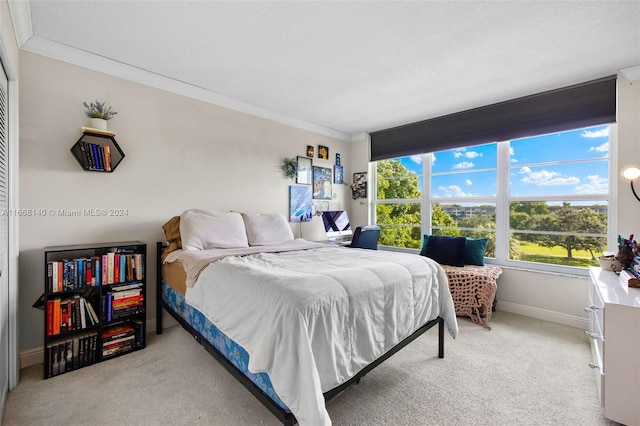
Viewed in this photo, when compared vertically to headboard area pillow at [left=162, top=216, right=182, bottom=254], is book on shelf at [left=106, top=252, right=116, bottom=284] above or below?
below

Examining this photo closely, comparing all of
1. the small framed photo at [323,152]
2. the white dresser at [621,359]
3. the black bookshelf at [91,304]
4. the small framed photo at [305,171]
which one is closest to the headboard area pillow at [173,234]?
the black bookshelf at [91,304]

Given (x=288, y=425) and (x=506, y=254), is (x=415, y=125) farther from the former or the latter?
(x=288, y=425)

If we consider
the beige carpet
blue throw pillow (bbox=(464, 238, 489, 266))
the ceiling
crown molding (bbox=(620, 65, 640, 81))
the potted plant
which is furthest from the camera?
blue throw pillow (bbox=(464, 238, 489, 266))

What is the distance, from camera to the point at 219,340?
1674 millimetres

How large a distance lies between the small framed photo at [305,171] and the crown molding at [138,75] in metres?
0.52

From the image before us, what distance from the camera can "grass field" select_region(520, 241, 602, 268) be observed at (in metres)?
2.92

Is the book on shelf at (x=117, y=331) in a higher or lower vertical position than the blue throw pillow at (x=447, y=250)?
lower

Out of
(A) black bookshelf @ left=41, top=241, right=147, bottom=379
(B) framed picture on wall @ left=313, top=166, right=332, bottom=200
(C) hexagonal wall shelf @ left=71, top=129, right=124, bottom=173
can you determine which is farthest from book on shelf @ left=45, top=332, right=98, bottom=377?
(B) framed picture on wall @ left=313, top=166, right=332, bottom=200

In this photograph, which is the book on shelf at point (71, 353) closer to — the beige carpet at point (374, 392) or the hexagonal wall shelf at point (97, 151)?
the beige carpet at point (374, 392)

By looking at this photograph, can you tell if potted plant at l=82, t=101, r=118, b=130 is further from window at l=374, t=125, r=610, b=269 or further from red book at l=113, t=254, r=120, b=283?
window at l=374, t=125, r=610, b=269

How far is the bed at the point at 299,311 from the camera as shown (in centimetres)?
117

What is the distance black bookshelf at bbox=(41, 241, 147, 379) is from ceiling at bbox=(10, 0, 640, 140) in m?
1.58

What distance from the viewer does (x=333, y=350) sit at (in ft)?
4.17

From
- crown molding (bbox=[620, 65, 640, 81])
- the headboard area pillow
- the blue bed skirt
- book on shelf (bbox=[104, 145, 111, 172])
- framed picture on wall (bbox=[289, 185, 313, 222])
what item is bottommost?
the blue bed skirt
